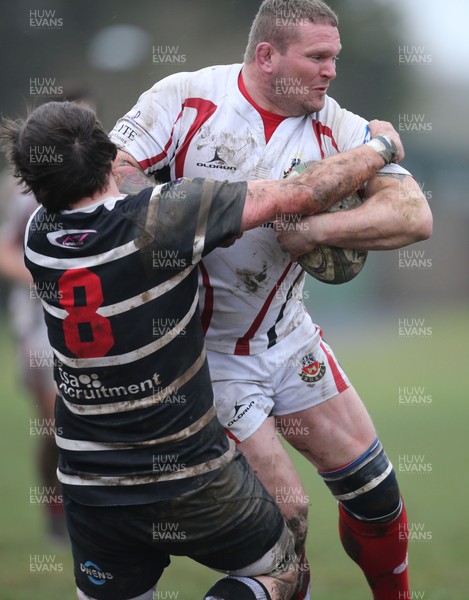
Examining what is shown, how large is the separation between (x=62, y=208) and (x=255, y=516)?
1154mm

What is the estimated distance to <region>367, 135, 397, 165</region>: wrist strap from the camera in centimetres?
339

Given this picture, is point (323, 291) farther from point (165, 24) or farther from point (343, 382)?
point (343, 382)

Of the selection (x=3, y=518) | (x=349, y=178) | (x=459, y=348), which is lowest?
(x=459, y=348)

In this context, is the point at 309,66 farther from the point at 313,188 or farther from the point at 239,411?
the point at 239,411

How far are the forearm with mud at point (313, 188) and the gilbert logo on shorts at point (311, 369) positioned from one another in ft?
3.12

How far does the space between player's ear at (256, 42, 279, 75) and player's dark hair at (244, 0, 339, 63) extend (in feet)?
0.06

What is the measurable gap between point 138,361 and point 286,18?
4.78 feet

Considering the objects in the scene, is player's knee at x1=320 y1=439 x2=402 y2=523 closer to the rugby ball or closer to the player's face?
the rugby ball

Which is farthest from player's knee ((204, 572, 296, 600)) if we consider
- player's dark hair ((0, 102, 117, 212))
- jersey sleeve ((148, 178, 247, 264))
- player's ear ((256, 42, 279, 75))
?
player's ear ((256, 42, 279, 75))

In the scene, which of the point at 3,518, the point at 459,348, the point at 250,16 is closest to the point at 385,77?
the point at 250,16

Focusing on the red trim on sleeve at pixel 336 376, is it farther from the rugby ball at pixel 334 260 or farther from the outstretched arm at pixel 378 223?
the outstretched arm at pixel 378 223

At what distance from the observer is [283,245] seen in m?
3.48

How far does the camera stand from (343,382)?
13.3ft

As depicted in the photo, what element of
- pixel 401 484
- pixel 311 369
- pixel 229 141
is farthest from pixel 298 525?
pixel 401 484
